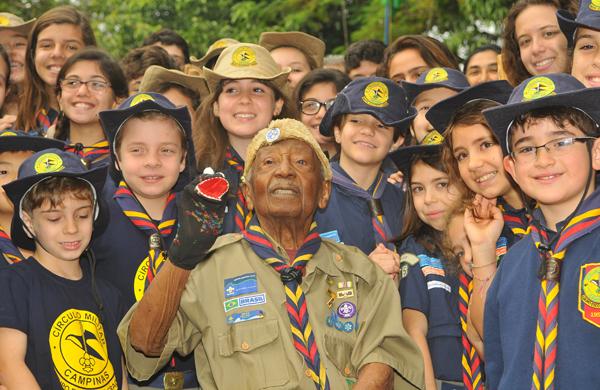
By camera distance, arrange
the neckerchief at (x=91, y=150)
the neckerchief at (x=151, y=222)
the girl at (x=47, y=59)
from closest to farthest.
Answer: the neckerchief at (x=151, y=222), the neckerchief at (x=91, y=150), the girl at (x=47, y=59)

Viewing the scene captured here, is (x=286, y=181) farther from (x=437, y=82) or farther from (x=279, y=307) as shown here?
(x=437, y=82)

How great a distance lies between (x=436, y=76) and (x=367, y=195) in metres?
1.20

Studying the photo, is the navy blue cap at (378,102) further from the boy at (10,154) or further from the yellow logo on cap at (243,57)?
the boy at (10,154)

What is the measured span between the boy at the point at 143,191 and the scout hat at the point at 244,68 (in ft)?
2.71

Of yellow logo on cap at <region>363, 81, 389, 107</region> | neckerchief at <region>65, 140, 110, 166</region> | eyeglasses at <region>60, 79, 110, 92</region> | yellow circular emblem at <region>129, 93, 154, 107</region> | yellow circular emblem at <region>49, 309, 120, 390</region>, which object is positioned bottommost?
yellow circular emblem at <region>49, 309, 120, 390</region>

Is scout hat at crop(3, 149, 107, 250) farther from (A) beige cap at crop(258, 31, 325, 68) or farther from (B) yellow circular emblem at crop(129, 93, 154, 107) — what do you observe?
(A) beige cap at crop(258, 31, 325, 68)

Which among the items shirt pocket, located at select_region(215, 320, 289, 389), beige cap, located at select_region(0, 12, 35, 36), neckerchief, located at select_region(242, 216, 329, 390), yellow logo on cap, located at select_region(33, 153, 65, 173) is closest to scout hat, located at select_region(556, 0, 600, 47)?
neckerchief, located at select_region(242, 216, 329, 390)

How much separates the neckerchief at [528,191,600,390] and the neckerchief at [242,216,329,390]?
1.09m

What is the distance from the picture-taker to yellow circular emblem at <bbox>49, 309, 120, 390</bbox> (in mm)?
4691

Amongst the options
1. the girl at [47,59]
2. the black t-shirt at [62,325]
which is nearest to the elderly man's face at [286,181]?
the black t-shirt at [62,325]

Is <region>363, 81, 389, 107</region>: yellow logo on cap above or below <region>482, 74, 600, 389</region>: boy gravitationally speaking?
above

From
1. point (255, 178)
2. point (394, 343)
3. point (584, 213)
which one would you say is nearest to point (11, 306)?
point (255, 178)

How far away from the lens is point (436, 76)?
6.57 metres

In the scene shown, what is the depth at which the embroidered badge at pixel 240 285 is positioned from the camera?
4617mm
